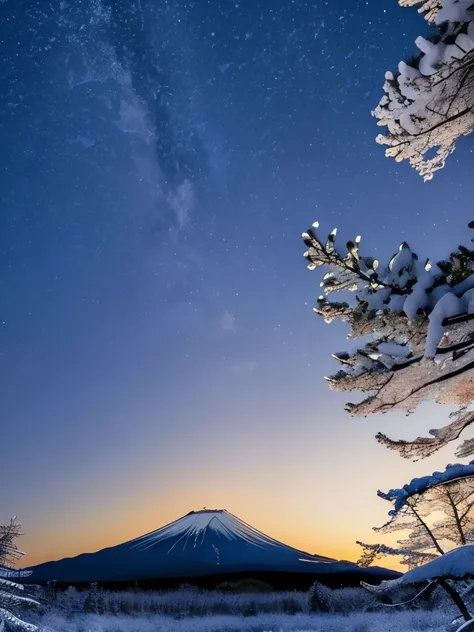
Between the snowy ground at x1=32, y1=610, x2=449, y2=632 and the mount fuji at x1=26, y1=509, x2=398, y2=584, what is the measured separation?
1184cm

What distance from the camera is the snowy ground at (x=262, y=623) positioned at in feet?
58.5

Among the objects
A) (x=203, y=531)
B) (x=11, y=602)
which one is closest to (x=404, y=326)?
(x=11, y=602)

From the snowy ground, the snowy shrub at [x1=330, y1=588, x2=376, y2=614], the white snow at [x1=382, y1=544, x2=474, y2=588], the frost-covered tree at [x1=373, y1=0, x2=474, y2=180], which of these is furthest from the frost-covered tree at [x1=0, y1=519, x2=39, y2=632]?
the snowy shrub at [x1=330, y1=588, x2=376, y2=614]

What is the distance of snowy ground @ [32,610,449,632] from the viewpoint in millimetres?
17828

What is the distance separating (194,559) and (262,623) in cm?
3324

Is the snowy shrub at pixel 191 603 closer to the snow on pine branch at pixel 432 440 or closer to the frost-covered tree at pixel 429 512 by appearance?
the frost-covered tree at pixel 429 512

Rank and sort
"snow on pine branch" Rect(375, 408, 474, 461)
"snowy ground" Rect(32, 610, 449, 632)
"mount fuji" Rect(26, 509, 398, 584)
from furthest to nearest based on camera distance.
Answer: "mount fuji" Rect(26, 509, 398, 584) < "snowy ground" Rect(32, 610, 449, 632) < "snow on pine branch" Rect(375, 408, 474, 461)

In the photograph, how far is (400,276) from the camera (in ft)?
11.4

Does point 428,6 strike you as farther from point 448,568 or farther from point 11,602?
point 11,602

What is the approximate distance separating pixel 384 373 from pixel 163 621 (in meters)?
26.1

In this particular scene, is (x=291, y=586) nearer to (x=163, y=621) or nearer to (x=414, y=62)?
(x=163, y=621)

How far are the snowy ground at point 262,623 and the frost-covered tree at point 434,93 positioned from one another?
64.9ft

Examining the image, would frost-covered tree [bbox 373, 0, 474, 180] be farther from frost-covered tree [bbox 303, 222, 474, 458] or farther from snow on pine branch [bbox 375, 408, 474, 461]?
Answer: snow on pine branch [bbox 375, 408, 474, 461]

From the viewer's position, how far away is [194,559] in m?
51.4
